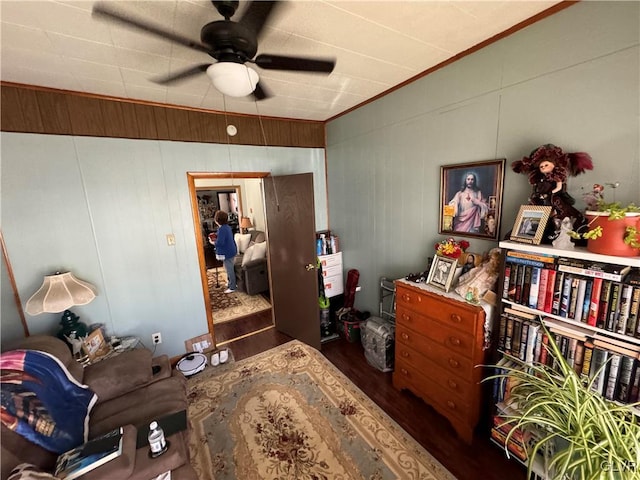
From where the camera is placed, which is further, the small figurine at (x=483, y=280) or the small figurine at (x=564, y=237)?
the small figurine at (x=483, y=280)

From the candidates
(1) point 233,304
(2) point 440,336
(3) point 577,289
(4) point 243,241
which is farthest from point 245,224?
(3) point 577,289

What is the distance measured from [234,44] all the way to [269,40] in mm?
528

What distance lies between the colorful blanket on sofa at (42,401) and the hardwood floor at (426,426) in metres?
1.55

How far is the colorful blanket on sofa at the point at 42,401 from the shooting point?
50.9 inches

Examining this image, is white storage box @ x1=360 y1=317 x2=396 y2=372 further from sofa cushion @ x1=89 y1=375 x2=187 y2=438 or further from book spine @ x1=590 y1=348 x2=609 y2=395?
sofa cushion @ x1=89 y1=375 x2=187 y2=438

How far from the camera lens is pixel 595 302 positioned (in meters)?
1.28

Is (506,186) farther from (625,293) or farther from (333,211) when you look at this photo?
(333,211)

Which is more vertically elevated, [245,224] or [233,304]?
[245,224]

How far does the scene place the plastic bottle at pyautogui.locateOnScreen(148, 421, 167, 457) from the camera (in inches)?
52.2

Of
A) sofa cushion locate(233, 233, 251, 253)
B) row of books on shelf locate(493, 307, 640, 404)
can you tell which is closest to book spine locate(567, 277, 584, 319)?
row of books on shelf locate(493, 307, 640, 404)

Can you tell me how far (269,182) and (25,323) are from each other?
102 inches

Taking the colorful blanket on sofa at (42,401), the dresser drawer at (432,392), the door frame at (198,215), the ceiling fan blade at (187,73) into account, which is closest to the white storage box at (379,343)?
the dresser drawer at (432,392)

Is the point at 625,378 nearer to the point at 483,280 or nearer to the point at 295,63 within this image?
the point at 483,280

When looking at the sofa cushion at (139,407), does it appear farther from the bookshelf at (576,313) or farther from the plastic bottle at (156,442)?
the bookshelf at (576,313)
